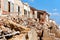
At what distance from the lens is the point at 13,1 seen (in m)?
35.9

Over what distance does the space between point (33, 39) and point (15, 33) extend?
8.35 ft

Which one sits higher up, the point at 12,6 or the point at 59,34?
the point at 12,6

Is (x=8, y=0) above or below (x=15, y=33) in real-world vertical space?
above

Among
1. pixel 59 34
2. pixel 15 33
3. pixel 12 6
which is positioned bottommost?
pixel 59 34

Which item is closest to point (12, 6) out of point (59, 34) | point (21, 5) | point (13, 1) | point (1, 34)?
point (13, 1)

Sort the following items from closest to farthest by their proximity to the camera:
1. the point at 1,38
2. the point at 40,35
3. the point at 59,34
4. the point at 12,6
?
the point at 1,38 → the point at 40,35 → the point at 59,34 → the point at 12,6

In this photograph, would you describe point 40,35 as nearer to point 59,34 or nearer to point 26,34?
point 26,34

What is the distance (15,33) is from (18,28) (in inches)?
52.5

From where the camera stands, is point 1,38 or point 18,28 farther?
point 18,28

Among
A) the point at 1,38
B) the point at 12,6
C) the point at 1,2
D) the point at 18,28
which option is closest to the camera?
the point at 1,38

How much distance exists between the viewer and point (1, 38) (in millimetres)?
14555

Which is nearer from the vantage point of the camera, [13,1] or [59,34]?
[59,34]

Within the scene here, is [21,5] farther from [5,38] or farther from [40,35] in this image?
[5,38]

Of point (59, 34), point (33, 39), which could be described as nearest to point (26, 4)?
point (59, 34)
